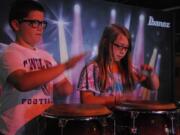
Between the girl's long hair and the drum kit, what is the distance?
255 mm

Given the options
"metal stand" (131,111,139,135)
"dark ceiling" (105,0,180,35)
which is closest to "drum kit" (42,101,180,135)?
"metal stand" (131,111,139,135)

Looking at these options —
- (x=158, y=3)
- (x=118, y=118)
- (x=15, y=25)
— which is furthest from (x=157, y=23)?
(x=158, y=3)

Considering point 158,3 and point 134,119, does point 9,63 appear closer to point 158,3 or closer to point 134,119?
point 134,119

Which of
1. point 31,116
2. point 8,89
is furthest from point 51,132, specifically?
point 8,89

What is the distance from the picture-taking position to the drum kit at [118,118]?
2021 mm

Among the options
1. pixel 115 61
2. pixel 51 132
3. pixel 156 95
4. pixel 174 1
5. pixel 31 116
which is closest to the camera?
pixel 51 132

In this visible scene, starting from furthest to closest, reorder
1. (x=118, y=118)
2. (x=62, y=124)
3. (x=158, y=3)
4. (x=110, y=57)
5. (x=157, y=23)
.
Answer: (x=158, y=3)
(x=157, y=23)
(x=110, y=57)
(x=118, y=118)
(x=62, y=124)

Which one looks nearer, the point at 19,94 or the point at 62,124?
the point at 62,124

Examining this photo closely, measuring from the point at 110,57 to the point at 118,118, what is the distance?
1.47 ft

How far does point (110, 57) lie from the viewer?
2598mm

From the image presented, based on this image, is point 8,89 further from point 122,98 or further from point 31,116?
point 122,98

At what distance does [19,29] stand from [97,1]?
648 millimetres

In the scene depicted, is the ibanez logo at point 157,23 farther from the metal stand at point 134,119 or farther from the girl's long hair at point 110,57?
the metal stand at point 134,119

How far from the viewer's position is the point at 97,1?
253 cm
